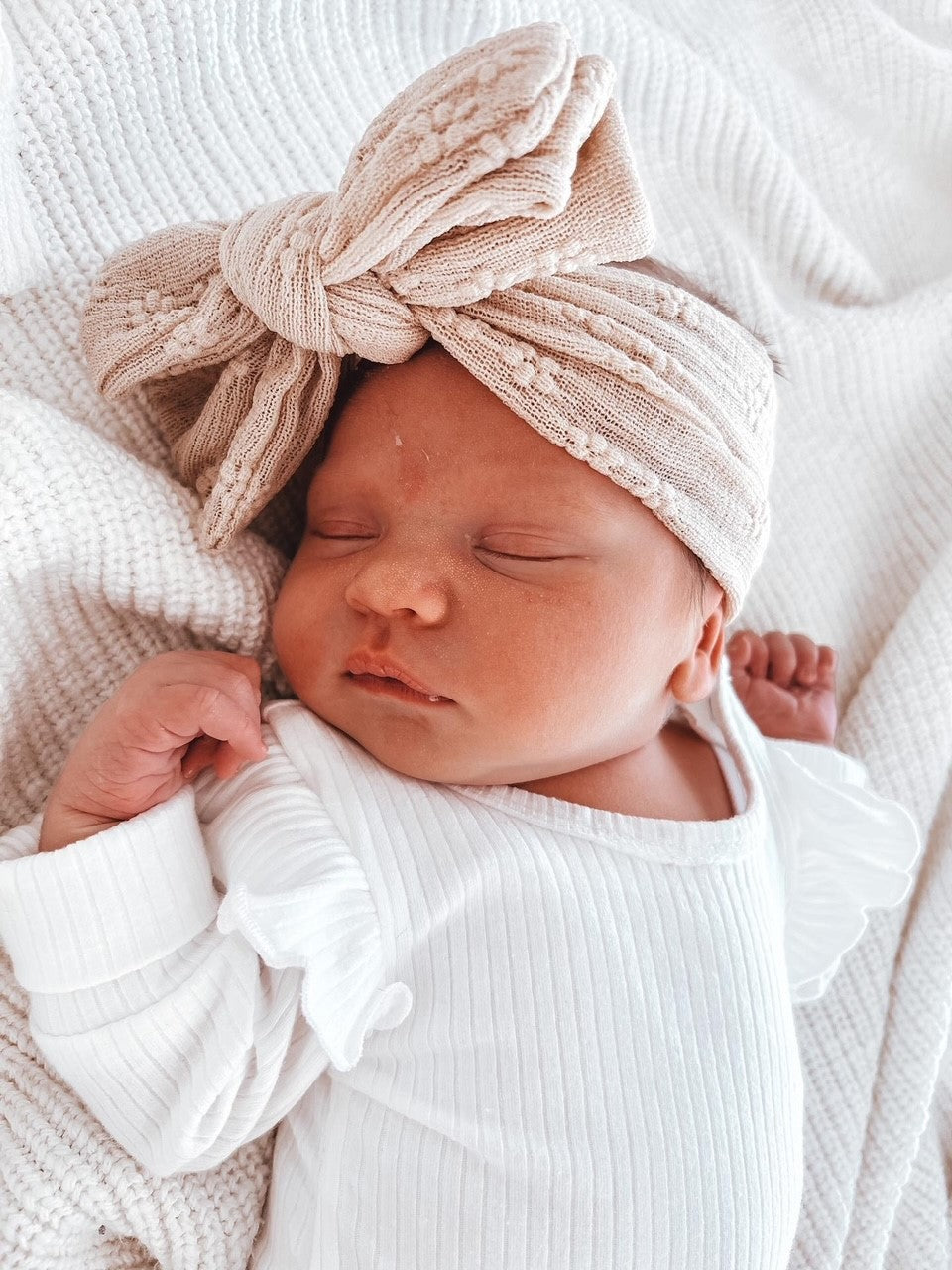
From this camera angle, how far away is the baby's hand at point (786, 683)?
1583 mm

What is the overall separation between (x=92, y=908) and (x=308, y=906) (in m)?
0.19

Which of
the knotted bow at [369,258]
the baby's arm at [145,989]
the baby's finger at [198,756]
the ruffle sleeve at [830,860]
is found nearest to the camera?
the knotted bow at [369,258]

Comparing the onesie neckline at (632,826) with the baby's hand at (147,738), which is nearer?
the baby's hand at (147,738)

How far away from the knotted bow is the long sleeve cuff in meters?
0.31

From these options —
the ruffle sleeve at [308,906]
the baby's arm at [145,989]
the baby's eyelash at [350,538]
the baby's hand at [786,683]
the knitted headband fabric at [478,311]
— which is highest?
the knitted headband fabric at [478,311]

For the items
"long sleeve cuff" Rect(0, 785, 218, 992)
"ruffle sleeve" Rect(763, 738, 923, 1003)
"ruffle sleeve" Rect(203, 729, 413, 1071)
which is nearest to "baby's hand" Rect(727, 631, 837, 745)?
"ruffle sleeve" Rect(763, 738, 923, 1003)

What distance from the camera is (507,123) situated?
87 cm

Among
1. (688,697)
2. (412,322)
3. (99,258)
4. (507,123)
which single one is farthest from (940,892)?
(99,258)

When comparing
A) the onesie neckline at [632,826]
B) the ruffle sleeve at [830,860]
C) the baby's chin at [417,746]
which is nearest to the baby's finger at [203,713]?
the baby's chin at [417,746]

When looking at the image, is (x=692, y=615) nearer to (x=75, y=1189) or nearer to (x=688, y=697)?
(x=688, y=697)

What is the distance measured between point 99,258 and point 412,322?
1.25 feet

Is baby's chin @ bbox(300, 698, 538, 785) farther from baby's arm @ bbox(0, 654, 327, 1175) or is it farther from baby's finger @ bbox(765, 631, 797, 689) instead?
baby's finger @ bbox(765, 631, 797, 689)

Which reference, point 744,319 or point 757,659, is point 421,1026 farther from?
point 744,319

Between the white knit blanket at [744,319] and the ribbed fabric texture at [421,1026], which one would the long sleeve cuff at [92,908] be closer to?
the ribbed fabric texture at [421,1026]
